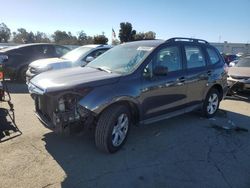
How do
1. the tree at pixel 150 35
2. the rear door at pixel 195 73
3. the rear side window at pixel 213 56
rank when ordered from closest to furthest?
the rear door at pixel 195 73
the rear side window at pixel 213 56
the tree at pixel 150 35

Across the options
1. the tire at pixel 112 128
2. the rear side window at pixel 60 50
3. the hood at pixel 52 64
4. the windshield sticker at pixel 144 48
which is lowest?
the tire at pixel 112 128

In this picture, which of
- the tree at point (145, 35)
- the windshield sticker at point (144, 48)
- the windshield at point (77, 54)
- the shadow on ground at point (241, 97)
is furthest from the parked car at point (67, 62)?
the tree at point (145, 35)

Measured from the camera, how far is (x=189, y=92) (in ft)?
20.3

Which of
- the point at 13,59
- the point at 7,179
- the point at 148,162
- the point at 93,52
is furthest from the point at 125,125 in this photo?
the point at 13,59

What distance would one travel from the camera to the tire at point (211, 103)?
697 cm

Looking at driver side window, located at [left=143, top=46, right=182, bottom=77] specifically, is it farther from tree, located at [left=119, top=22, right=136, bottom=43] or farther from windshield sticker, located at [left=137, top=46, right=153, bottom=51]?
tree, located at [left=119, top=22, right=136, bottom=43]

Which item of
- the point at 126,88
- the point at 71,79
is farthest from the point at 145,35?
the point at 71,79

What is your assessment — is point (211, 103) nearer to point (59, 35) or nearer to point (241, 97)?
point (241, 97)

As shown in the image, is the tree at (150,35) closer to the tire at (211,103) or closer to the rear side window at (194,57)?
the tire at (211,103)

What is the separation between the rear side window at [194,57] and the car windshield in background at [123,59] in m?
1.15

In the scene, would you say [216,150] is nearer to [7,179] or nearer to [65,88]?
[65,88]

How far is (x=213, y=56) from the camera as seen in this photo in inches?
279

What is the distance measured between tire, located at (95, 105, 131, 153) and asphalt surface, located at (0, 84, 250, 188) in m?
0.17

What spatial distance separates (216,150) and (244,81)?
18.3 ft
